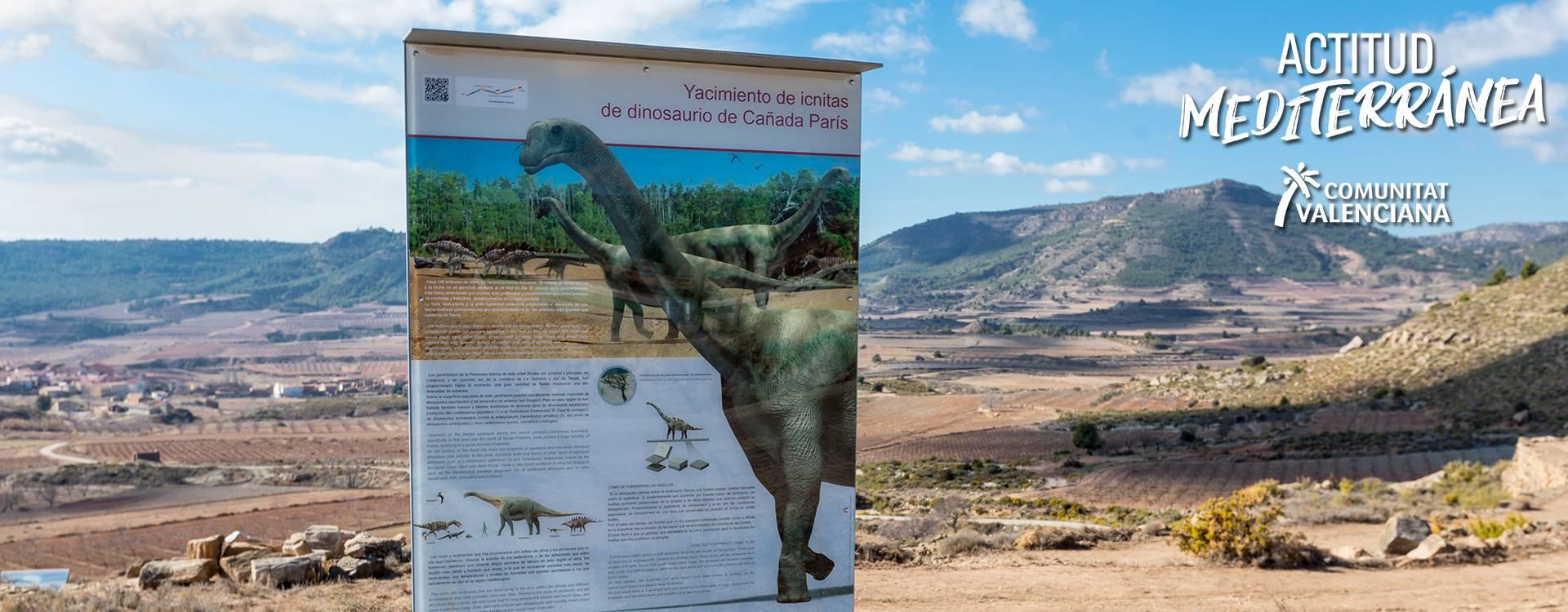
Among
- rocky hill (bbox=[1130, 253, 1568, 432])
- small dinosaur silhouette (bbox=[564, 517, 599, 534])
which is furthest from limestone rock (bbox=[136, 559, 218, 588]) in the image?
rocky hill (bbox=[1130, 253, 1568, 432])

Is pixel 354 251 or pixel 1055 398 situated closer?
pixel 1055 398

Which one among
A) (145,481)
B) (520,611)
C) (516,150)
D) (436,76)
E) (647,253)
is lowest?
(145,481)

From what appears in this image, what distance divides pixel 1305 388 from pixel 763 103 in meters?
45.2

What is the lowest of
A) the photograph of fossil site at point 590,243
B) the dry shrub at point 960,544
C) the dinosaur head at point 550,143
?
the dry shrub at point 960,544

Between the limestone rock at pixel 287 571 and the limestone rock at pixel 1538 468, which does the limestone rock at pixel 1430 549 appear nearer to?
the limestone rock at pixel 1538 468

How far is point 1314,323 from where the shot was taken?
286 feet

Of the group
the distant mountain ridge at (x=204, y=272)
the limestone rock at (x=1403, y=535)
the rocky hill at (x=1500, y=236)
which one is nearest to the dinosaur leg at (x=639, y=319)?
the limestone rock at (x=1403, y=535)

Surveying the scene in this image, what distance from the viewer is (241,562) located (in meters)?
9.31

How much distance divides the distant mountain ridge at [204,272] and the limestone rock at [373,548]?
271 ft

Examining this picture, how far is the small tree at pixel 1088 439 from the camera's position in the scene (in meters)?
36.0

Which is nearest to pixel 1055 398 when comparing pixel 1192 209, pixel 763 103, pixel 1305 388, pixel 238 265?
pixel 1305 388

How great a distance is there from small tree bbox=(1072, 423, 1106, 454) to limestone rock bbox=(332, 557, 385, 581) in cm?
2958

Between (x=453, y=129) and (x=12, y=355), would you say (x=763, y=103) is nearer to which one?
(x=453, y=129)

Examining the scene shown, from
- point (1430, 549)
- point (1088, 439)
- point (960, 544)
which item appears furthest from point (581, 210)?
point (1088, 439)
